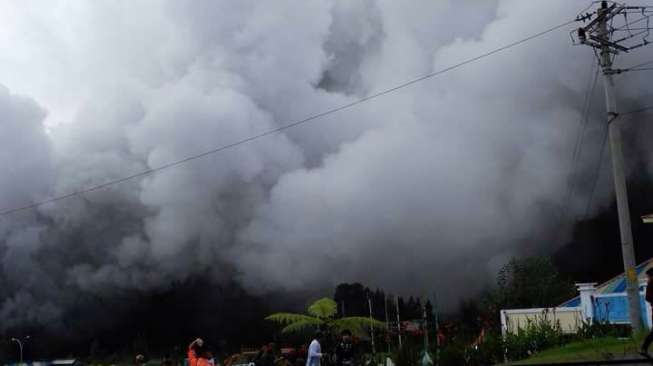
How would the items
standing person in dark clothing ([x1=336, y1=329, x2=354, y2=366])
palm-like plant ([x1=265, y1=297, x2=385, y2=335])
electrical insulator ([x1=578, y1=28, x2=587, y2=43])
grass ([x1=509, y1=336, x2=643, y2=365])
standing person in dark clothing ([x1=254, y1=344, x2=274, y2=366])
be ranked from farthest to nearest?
palm-like plant ([x1=265, y1=297, x2=385, y2=335])
electrical insulator ([x1=578, y1=28, x2=587, y2=43])
standing person in dark clothing ([x1=254, y1=344, x2=274, y2=366])
standing person in dark clothing ([x1=336, y1=329, x2=354, y2=366])
grass ([x1=509, y1=336, x2=643, y2=365])

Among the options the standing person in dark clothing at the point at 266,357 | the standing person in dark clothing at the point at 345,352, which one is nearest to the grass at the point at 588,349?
the standing person in dark clothing at the point at 345,352

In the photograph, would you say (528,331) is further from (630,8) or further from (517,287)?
(517,287)

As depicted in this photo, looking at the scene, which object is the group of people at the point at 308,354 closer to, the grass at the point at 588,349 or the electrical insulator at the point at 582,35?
the grass at the point at 588,349

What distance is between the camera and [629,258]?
22578mm

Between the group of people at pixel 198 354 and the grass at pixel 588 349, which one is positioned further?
the grass at pixel 588 349

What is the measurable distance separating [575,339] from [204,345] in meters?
12.6

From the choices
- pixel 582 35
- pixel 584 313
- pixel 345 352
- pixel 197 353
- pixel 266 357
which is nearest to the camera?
pixel 197 353

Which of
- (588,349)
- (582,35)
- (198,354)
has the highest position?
(582,35)

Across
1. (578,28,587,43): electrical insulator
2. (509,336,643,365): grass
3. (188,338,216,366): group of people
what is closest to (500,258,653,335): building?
(509,336,643,365): grass

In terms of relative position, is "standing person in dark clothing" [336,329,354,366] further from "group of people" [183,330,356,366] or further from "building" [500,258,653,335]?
"building" [500,258,653,335]

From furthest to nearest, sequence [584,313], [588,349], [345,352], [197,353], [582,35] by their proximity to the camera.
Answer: [584,313] < [582,35] < [588,349] < [345,352] < [197,353]

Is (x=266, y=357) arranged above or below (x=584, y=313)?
below

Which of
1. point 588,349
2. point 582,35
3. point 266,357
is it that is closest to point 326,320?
point 266,357

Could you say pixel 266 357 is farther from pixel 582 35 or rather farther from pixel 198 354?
pixel 582 35
